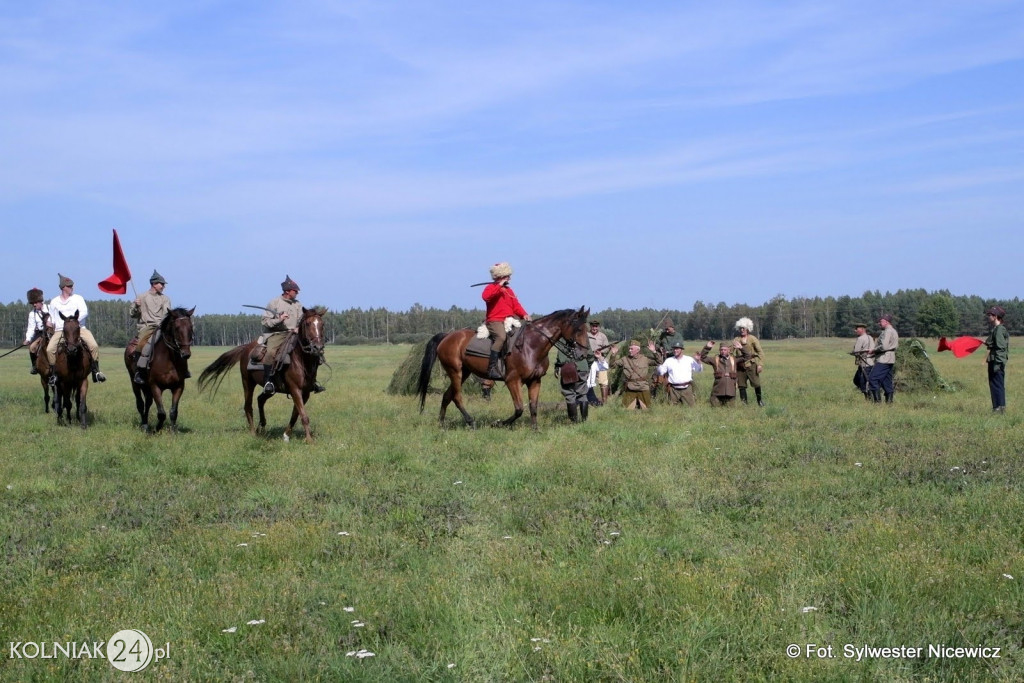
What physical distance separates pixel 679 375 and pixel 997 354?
5.97 metres

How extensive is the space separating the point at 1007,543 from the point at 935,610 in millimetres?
1663

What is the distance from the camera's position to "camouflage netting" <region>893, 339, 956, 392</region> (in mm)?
22062

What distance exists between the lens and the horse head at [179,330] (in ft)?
47.0

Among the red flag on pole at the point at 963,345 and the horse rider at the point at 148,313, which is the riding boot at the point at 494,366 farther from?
the red flag on pole at the point at 963,345

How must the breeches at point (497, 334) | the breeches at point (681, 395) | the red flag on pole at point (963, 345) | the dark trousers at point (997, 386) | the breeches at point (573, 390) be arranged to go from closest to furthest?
1. the breeches at point (497, 334)
2. the breeches at point (573, 390)
3. the dark trousers at point (997, 386)
4. the red flag on pole at point (963, 345)
5. the breeches at point (681, 395)

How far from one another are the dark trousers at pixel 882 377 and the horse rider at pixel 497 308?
324 inches

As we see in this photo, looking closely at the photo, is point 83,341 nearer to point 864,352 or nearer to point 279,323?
point 279,323

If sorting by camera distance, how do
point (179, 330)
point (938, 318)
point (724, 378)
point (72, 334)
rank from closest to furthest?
1. point (179, 330)
2. point (72, 334)
3. point (724, 378)
4. point (938, 318)

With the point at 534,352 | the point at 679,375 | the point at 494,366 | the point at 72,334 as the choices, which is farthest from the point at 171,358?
the point at 679,375

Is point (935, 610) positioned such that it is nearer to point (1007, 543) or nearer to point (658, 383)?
point (1007, 543)

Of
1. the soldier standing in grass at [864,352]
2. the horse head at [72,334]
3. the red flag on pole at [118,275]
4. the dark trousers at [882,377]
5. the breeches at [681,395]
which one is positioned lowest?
the breeches at [681,395]

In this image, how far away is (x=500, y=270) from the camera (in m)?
15.1

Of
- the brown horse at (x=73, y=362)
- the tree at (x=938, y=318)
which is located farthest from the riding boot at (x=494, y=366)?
the tree at (x=938, y=318)

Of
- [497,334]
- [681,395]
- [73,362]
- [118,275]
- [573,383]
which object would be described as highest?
[118,275]
